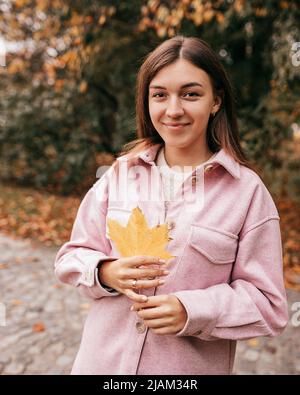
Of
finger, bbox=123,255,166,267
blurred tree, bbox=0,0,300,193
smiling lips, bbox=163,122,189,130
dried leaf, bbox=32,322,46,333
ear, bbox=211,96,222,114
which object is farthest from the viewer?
blurred tree, bbox=0,0,300,193

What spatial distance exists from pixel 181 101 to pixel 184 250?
48 centimetres

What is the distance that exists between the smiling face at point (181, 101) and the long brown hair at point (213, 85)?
0.03 meters

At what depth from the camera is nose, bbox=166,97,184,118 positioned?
4.22 ft

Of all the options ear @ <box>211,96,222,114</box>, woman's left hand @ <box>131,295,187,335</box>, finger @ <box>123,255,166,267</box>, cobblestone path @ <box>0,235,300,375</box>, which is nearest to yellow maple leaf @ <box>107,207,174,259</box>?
finger @ <box>123,255,166,267</box>

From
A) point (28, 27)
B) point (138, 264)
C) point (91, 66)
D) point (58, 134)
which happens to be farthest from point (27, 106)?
point (138, 264)

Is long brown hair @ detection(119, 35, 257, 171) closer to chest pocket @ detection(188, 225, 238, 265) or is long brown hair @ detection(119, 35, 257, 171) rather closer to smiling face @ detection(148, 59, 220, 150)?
smiling face @ detection(148, 59, 220, 150)

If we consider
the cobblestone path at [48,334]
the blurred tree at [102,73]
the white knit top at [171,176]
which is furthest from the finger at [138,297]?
the blurred tree at [102,73]

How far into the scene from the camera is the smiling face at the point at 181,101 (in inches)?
51.3

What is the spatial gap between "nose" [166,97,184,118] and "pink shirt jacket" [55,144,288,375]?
7.6 inches

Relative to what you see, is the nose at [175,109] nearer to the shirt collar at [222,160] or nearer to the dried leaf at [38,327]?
the shirt collar at [222,160]

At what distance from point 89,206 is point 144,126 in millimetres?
391

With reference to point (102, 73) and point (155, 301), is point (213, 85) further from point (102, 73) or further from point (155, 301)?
point (102, 73)

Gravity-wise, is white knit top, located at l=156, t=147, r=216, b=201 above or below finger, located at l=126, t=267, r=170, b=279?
above

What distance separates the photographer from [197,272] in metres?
1.29
